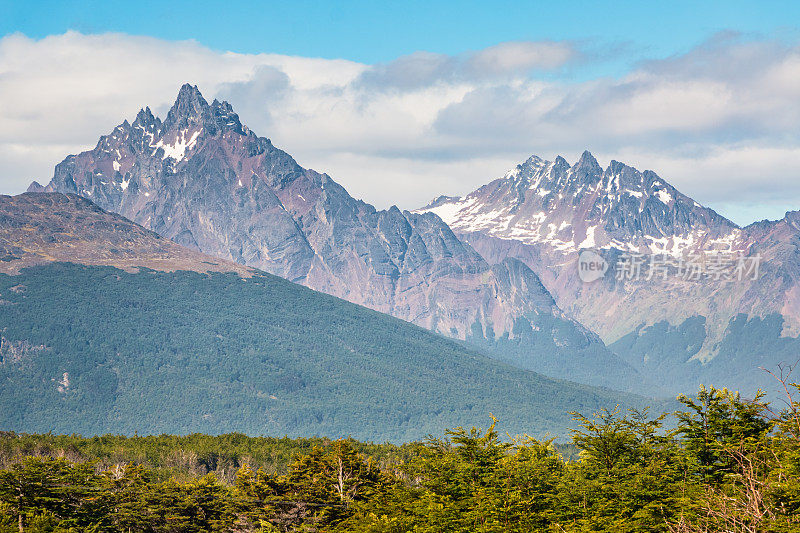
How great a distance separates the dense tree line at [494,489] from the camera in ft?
233

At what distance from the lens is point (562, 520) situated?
261 ft

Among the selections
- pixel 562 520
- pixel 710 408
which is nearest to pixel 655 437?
pixel 710 408

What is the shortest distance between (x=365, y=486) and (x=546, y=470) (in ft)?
93.4

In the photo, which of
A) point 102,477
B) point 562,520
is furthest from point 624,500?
point 102,477

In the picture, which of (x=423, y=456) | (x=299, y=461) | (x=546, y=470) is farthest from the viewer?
(x=299, y=461)

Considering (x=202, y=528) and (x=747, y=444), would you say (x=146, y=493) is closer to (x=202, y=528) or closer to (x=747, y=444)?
(x=202, y=528)

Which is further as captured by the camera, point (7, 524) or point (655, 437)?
point (655, 437)

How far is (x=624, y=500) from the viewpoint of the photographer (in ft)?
257

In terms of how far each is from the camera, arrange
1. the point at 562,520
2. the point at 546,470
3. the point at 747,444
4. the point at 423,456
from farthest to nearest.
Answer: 1. the point at 423,456
2. the point at 546,470
3. the point at 562,520
4. the point at 747,444

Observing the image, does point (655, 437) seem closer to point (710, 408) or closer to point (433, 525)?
point (710, 408)

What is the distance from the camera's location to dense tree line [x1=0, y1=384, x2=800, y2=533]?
233ft

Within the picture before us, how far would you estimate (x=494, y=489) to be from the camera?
83.2 meters

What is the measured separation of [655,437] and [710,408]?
8.00 metres

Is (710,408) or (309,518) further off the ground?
(710,408)
